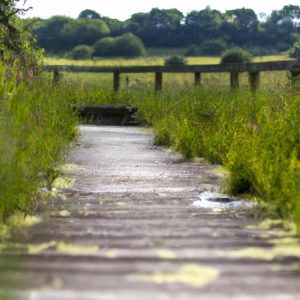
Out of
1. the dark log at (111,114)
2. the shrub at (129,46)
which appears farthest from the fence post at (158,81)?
the shrub at (129,46)

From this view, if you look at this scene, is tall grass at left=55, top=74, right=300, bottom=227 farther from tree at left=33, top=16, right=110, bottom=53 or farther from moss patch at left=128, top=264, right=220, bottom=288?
tree at left=33, top=16, right=110, bottom=53

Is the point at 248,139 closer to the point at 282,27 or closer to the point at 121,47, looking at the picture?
the point at 121,47

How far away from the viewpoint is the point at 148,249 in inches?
124

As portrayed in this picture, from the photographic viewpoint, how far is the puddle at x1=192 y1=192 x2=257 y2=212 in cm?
444

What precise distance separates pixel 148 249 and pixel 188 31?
343 feet

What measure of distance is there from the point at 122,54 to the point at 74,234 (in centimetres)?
9408

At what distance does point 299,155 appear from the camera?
539cm

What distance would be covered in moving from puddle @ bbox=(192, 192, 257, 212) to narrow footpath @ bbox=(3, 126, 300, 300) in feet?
0.19

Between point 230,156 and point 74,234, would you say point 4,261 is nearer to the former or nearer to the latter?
point 74,234

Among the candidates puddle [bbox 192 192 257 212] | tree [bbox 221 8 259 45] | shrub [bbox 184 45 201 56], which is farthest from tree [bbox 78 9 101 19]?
puddle [bbox 192 192 257 212]

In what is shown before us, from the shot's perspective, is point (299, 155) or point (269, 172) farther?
point (299, 155)

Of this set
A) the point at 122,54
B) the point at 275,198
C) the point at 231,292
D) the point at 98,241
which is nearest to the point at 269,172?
the point at 275,198

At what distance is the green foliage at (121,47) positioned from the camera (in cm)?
9544

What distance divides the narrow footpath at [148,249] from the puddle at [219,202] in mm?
57
